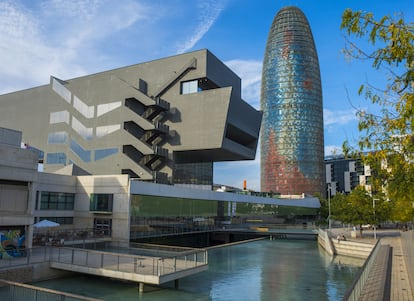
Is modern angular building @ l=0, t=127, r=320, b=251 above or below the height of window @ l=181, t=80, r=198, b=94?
below

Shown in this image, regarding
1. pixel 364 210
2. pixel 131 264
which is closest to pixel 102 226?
pixel 131 264

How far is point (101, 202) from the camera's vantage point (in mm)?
42250

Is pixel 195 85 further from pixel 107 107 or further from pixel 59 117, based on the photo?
pixel 59 117

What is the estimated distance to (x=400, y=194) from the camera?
Answer: 8281mm

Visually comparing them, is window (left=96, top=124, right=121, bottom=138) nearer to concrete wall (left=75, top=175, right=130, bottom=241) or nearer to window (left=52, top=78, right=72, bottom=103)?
window (left=52, top=78, right=72, bottom=103)

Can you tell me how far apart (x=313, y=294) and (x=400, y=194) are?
17.4 meters

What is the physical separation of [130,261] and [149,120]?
40.3 m

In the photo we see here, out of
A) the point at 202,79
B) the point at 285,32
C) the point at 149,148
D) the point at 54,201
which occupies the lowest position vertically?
the point at 54,201

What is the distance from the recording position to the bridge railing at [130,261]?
22.6 metres

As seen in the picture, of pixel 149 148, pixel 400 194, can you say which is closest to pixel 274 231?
Result: pixel 149 148

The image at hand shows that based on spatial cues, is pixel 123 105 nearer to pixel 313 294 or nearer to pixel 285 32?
pixel 313 294

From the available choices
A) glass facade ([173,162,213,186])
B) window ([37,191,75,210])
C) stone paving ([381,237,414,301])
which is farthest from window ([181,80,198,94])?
stone paving ([381,237,414,301])

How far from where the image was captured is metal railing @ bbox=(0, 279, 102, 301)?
44.6 feet

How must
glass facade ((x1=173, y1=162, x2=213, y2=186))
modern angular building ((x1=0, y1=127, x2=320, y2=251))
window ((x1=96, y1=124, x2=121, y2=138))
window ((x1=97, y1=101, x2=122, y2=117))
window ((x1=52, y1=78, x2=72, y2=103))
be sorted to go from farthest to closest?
window ((x1=52, y1=78, x2=72, y2=103)), glass facade ((x1=173, y1=162, x2=213, y2=186)), window ((x1=97, y1=101, x2=122, y2=117)), window ((x1=96, y1=124, x2=121, y2=138)), modern angular building ((x1=0, y1=127, x2=320, y2=251))
